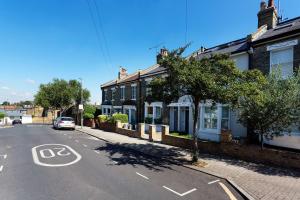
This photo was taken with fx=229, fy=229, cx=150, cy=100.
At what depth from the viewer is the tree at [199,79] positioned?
31.1 ft

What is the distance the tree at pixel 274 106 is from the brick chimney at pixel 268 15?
843 cm

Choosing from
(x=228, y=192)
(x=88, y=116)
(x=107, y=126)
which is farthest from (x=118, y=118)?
(x=228, y=192)

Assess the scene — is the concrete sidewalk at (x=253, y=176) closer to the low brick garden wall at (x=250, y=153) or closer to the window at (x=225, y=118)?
the low brick garden wall at (x=250, y=153)

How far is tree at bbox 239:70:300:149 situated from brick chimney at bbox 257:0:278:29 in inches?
332

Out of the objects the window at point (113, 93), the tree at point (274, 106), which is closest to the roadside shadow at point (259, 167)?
the tree at point (274, 106)

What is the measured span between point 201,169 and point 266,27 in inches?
509

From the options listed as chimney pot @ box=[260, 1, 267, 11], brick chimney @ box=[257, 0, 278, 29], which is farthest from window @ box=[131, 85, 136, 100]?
chimney pot @ box=[260, 1, 267, 11]

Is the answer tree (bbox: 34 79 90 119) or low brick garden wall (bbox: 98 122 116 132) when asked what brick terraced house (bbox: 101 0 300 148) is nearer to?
low brick garden wall (bbox: 98 122 116 132)

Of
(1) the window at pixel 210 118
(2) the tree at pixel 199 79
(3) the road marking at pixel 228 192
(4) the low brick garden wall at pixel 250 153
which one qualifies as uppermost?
(2) the tree at pixel 199 79

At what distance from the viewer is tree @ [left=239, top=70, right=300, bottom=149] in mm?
9852

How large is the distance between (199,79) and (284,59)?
7.51 meters

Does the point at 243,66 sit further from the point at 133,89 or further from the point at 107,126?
the point at 107,126

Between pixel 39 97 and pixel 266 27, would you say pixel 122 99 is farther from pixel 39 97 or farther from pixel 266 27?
pixel 39 97

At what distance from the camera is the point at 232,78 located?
9852 millimetres
